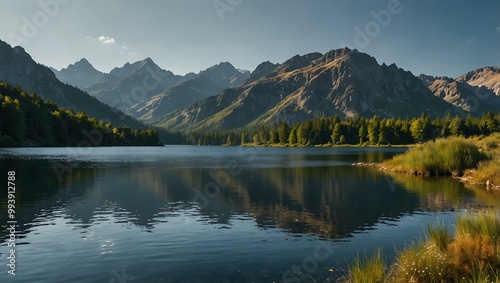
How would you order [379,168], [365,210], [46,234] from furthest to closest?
[379,168], [365,210], [46,234]

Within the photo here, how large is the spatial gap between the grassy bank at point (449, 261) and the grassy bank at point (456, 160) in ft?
137

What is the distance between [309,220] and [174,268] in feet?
50.2

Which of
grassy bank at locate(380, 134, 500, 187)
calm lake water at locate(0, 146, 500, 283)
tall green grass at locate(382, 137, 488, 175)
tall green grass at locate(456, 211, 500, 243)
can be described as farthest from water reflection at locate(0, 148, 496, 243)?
tall green grass at locate(456, 211, 500, 243)

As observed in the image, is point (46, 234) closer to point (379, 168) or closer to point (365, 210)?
point (365, 210)

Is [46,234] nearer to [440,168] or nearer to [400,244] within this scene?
[400,244]

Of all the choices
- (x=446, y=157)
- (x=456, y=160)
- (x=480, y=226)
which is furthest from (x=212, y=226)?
(x=446, y=157)

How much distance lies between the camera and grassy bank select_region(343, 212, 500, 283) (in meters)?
14.3

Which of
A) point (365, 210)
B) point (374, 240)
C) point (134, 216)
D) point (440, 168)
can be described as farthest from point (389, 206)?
point (440, 168)

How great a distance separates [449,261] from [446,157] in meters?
55.1

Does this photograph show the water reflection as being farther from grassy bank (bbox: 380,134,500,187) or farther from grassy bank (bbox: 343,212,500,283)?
grassy bank (bbox: 343,212,500,283)

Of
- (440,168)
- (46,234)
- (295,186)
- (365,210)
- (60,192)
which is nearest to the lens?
(46,234)

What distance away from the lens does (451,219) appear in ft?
104

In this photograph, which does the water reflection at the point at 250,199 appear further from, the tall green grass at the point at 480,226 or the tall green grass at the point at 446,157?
the tall green grass at the point at 480,226

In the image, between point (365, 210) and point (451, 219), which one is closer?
point (451, 219)
